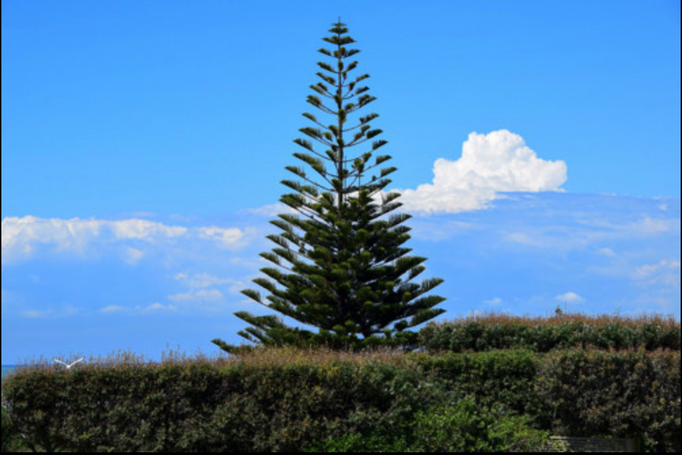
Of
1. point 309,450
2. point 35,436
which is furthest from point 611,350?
point 35,436

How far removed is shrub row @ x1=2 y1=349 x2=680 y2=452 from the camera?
827cm

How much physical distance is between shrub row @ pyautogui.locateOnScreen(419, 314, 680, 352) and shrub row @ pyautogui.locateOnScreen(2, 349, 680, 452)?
44.8 inches

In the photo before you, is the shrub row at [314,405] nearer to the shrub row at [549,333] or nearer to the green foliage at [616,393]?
the green foliage at [616,393]

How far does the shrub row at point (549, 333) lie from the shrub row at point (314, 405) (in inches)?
44.8

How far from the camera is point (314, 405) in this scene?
841 cm

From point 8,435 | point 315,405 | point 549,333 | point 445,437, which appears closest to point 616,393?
point 549,333

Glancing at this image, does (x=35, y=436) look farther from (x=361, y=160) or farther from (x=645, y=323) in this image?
(x=361, y=160)

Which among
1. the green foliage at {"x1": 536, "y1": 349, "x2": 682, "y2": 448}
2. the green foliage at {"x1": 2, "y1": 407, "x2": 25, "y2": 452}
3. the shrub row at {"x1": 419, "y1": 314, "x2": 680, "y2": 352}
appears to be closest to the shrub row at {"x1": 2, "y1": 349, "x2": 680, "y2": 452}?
the green foliage at {"x1": 536, "y1": 349, "x2": 682, "y2": 448}

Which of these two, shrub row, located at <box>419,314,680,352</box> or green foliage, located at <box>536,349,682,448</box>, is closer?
green foliage, located at <box>536,349,682,448</box>

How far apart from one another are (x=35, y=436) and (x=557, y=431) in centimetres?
655

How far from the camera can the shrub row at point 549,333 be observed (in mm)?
10469

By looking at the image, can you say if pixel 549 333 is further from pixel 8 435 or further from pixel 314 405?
pixel 8 435

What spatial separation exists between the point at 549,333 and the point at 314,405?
4.15 m

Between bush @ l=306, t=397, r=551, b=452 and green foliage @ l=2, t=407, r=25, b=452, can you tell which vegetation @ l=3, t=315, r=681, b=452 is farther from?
green foliage @ l=2, t=407, r=25, b=452
